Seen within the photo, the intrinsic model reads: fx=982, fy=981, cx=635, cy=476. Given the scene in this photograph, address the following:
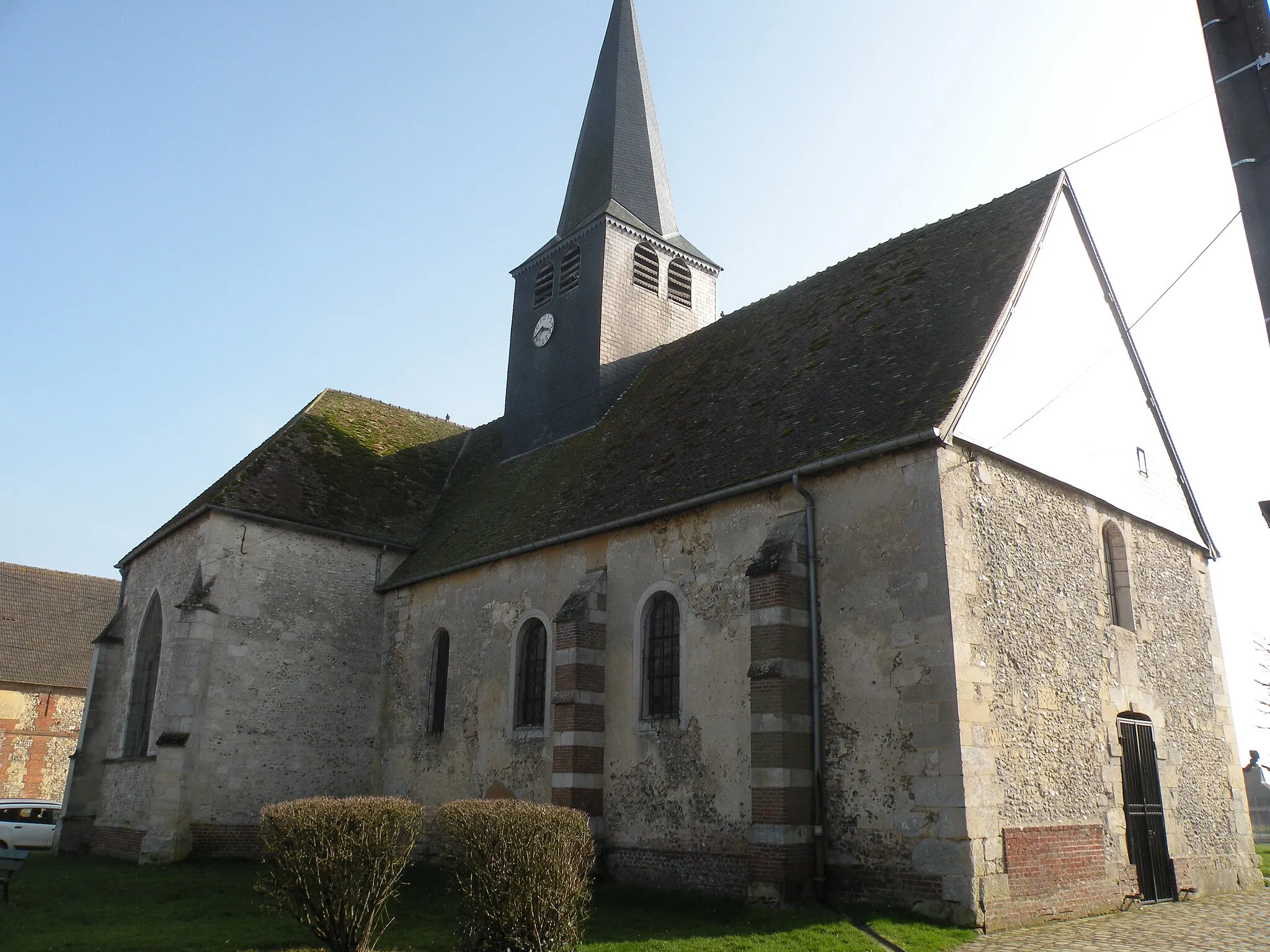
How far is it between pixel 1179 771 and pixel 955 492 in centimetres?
612

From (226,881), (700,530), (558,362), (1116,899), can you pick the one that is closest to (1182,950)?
(1116,899)

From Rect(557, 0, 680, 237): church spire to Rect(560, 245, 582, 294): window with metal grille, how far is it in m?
0.64

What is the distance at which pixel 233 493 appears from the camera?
62.2 ft

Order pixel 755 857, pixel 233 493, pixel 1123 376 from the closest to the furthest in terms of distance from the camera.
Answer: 1. pixel 755 857
2. pixel 1123 376
3. pixel 233 493

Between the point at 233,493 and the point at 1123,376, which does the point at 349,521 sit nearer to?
the point at 233,493

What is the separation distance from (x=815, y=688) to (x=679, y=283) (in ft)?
42.9

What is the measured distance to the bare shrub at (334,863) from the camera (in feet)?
28.4

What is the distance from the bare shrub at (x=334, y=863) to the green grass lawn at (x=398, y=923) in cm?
91

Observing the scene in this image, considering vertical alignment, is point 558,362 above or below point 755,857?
above

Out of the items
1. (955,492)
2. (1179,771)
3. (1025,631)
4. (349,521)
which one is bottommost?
(1179,771)

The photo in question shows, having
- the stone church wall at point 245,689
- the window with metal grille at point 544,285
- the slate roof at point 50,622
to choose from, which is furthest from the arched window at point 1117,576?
the slate roof at point 50,622

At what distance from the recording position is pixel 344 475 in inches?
846

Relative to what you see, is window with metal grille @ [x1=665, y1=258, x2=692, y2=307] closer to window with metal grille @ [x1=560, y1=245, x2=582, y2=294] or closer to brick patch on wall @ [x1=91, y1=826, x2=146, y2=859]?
window with metal grille @ [x1=560, y1=245, x2=582, y2=294]

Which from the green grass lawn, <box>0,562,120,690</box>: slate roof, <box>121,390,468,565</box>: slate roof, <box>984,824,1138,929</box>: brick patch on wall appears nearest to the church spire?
<box>121,390,468,565</box>: slate roof
